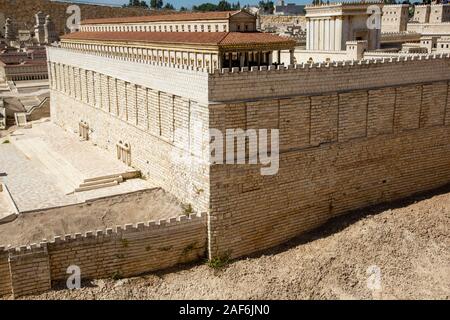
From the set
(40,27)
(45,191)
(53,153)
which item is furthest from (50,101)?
(40,27)

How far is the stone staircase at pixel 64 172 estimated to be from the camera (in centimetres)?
1980

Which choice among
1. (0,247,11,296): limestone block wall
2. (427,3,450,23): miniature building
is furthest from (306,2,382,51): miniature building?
(427,3,450,23): miniature building

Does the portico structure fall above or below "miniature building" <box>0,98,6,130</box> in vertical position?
above

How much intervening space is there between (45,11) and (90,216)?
350ft

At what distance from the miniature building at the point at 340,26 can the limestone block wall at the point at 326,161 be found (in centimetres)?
1135

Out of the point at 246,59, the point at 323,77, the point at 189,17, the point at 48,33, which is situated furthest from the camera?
the point at 48,33

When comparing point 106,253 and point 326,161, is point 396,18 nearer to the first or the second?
point 326,161

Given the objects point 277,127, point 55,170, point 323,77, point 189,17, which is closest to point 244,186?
A: point 277,127

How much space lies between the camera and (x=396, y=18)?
60.6 m

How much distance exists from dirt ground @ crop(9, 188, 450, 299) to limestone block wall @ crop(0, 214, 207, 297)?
0.38 m

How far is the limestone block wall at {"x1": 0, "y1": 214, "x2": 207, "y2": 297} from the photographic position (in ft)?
46.3

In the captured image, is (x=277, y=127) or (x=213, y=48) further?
(x=213, y=48)

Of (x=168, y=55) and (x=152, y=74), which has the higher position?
(x=168, y=55)

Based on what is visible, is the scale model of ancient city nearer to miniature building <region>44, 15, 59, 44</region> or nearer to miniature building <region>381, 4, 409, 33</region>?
miniature building <region>381, 4, 409, 33</region>
